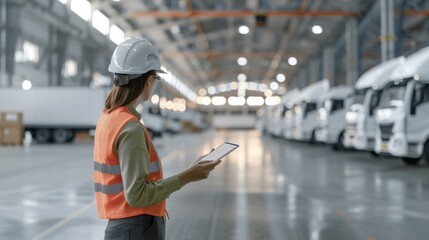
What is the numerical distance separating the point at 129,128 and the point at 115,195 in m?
0.28

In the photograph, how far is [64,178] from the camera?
1257 cm

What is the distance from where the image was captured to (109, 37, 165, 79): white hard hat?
89.6 inches

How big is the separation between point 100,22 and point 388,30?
64.7 feet

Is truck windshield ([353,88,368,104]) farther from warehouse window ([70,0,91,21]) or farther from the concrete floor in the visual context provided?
warehouse window ([70,0,91,21])

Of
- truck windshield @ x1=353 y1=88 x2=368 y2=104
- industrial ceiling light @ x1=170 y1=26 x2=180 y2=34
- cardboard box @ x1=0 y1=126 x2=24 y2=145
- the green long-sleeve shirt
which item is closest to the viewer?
the green long-sleeve shirt

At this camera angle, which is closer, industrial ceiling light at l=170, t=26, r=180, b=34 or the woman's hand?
the woman's hand

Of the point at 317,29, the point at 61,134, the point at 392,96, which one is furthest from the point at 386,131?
the point at 317,29

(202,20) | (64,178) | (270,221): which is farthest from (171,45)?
(270,221)

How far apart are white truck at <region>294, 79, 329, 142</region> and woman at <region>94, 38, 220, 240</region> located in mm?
25705

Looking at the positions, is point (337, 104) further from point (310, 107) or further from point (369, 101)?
point (369, 101)

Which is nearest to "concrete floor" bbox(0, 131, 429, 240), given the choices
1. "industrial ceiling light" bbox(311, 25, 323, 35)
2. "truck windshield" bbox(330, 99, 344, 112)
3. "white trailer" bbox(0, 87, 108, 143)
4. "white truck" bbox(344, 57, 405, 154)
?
"white truck" bbox(344, 57, 405, 154)

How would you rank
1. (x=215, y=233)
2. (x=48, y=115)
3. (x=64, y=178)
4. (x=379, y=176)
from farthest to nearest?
1. (x=48, y=115)
2. (x=379, y=176)
3. (x=64, y=178)
4. (x=215, y=233)

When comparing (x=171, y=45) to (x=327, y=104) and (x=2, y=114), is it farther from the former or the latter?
(x=327, y=104)

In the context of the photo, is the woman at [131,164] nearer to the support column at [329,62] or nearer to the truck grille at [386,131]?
the truck grille at [386,131]
